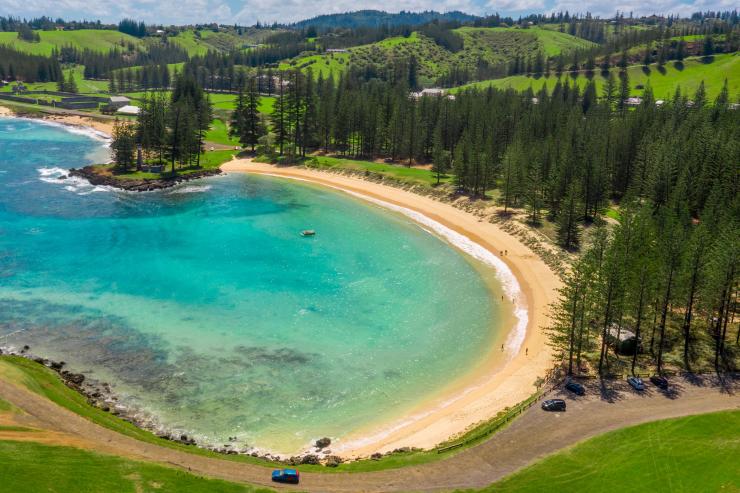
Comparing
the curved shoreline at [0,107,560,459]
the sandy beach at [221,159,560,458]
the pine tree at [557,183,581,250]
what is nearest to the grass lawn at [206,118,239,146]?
the curved shoreline at [0,107,560,459]

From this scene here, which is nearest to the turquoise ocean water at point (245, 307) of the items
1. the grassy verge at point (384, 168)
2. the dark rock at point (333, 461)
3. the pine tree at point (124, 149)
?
the dark rock at point (333, 461)

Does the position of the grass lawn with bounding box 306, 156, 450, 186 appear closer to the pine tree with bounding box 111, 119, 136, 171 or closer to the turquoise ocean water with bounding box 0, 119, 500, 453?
the turquoise ocean water with bounding box 0, 119, 500, 453

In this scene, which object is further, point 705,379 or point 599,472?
point 705,379

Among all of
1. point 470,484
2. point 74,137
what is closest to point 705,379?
point 470,484

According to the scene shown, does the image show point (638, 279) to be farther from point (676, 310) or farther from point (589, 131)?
point (589, 131)

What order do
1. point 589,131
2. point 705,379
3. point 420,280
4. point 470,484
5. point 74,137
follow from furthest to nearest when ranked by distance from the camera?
point 74,137 < point 589,131 < point 420,280 < point 705,379 < point 470,484

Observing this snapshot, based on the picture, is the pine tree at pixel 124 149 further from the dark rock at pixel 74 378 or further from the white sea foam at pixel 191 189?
the dark rock at pixel 74 378
